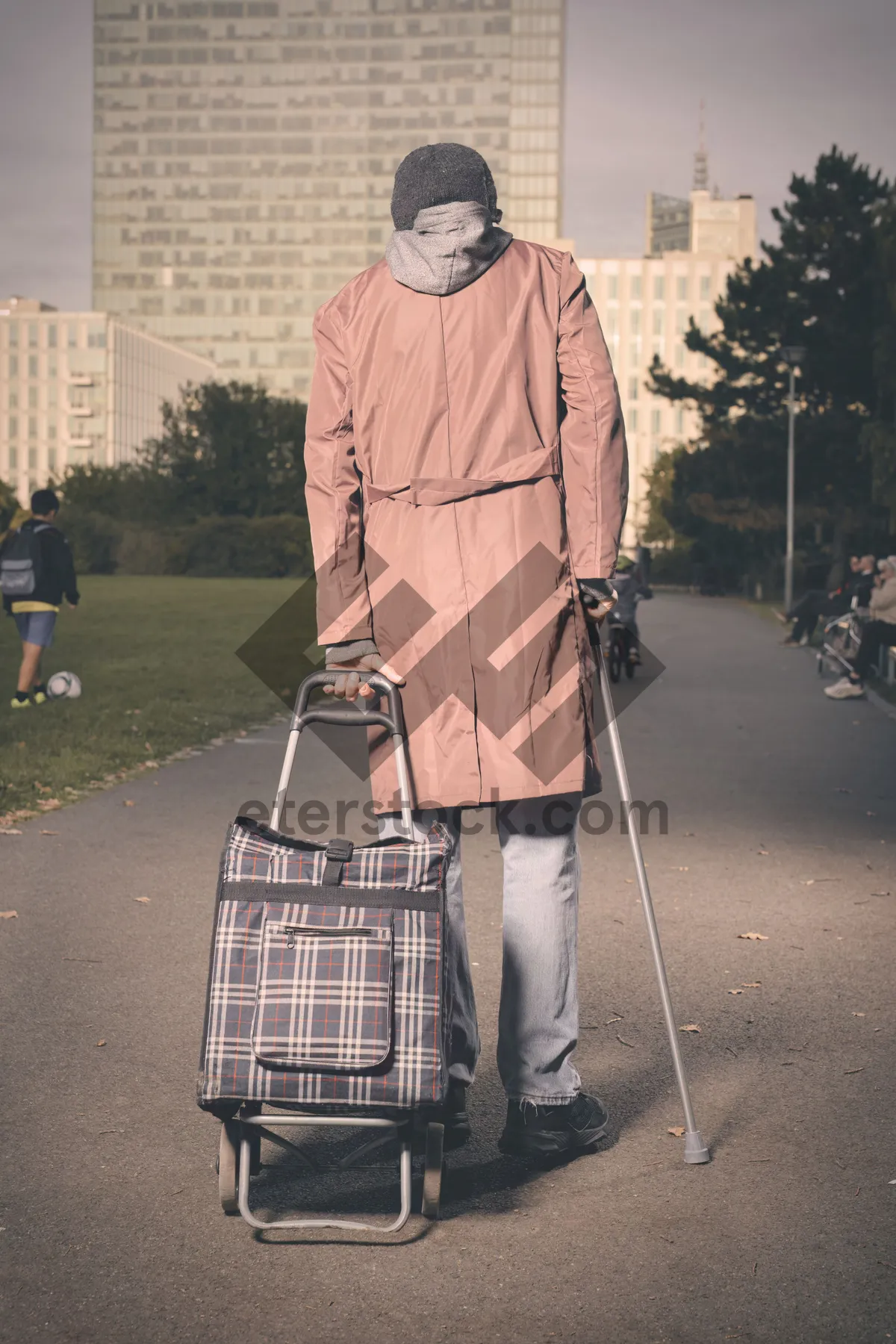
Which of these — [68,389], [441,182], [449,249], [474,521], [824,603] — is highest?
[68,389]

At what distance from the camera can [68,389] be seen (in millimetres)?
147500

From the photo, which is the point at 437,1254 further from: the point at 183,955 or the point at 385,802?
the point at 183,955

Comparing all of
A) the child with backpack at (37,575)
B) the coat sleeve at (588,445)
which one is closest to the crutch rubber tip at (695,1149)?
the coat sleeve at (588,445)

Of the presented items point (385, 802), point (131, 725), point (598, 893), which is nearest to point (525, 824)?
point (385, 802)

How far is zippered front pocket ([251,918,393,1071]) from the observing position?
117 inches

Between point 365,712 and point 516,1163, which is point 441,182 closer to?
point 365,712

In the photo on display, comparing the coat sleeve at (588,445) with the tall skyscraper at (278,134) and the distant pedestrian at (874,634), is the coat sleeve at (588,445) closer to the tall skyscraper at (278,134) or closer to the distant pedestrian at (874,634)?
the distant pedestrian at (874,634)

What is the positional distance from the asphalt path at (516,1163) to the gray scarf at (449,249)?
6.28 ft

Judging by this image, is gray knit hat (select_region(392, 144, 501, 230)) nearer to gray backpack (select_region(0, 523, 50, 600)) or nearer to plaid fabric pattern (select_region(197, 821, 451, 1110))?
plaid fabric pattern (select_region(197, 821, 451, 1110))

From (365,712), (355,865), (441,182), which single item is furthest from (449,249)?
(355,865)

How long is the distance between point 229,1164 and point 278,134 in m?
190

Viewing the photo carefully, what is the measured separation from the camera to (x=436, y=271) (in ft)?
11.0

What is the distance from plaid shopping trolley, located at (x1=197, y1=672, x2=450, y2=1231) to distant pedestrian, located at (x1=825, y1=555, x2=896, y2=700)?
1375cm

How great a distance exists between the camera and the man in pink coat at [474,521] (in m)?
3.35
